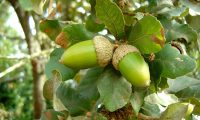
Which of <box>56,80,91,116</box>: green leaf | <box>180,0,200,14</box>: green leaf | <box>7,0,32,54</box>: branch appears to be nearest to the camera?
<box>56,80,91,116</box>: green leaf

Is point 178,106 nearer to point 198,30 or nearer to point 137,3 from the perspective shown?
point 198,30

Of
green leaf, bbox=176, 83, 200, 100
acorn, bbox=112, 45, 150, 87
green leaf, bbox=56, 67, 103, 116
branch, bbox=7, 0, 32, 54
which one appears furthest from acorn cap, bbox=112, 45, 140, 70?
branch, bbox=7, 0, 32, 54

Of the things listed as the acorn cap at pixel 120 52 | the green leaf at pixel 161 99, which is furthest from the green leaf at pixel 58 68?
the green leaf at pixel 161 99

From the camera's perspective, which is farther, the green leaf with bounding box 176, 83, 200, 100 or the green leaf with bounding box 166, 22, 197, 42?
the green leaf with bounding box 176, 83, 200, 100

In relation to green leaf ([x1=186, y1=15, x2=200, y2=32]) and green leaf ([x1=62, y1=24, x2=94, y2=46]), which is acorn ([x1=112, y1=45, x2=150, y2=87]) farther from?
green leaf ([x1=186, y1=15, x2=200, y2=32])

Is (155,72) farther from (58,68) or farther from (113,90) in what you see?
(58,68)

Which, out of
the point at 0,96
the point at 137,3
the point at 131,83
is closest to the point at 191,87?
the point at 131,83
